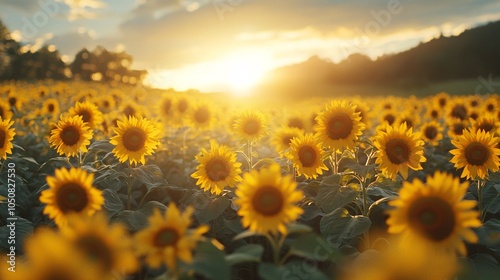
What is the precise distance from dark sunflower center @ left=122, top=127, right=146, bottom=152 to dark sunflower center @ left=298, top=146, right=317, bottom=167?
1663 millimetres

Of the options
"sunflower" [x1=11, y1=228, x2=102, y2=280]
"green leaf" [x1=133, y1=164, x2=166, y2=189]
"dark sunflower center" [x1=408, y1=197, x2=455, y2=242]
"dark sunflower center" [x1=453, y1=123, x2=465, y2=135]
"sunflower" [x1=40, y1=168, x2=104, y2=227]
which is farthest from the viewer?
"dark sunflower center" [x1=453, y1=123, x2=465, y2=135]

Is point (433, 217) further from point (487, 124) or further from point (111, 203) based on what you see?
point (487, 124)

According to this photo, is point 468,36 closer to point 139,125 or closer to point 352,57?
point 352,57

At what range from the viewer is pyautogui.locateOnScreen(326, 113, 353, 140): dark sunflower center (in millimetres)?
4875

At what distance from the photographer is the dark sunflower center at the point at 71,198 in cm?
309

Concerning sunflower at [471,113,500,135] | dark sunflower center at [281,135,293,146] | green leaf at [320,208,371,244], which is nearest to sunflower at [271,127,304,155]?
dark sunflower center at [281,135,293,146]

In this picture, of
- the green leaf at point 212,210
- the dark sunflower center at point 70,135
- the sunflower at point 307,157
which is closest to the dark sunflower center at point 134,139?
the dark sunflower center at point 70,135

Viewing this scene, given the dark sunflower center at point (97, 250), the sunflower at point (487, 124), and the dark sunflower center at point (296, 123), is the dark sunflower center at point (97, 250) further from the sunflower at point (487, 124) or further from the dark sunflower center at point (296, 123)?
the sunflower at point (487, 124)

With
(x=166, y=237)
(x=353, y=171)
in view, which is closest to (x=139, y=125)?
(x=353, y=171)

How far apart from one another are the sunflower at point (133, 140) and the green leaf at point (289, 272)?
104 inches

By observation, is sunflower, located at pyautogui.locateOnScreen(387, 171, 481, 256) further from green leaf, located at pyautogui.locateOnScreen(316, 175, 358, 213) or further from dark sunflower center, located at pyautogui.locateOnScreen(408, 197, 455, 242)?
green leaf, located at pyautogui.locateOnScreen(316, 175, 358, 213)

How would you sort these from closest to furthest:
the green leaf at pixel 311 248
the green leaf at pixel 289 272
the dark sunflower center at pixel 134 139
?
the green leaf at pixel 289 272, the green leaf at pixel 311 248, the dark sunflower center at pixel 134 139

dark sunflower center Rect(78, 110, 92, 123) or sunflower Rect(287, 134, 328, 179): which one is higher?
dark sunflower center Rect(78, 110, 92, 123)

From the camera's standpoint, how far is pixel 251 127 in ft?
21.1
